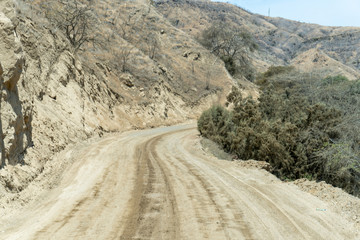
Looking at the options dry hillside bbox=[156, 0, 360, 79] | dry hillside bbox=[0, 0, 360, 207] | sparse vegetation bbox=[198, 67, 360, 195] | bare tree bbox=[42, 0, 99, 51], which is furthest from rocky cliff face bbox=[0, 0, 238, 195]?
dry hillside bbox=[156, 0, 360, 79]

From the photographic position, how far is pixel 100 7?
52312 mm

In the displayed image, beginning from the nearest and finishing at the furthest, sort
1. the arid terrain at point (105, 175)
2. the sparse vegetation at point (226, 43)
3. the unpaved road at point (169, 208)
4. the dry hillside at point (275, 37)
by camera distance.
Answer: the unpaved road at point (169, 208) → the arid terrain at point (105, 175) → the sparse vegetation at point (226, 43) → the dry hillside at point (275, 37)

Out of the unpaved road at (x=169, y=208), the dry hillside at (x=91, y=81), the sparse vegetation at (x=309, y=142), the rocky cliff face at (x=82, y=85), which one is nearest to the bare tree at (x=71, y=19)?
the dry hillside at (x=91, y=81)

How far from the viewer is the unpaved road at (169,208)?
20.2 ft

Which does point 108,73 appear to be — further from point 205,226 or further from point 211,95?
point 205,226

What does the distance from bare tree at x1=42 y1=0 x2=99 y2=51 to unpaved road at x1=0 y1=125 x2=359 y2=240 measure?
1865 cm

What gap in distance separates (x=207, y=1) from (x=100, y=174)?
480ft

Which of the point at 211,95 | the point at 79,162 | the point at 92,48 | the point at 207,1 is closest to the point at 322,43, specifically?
the point at 207,1

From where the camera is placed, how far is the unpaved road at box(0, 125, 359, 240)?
6.16m

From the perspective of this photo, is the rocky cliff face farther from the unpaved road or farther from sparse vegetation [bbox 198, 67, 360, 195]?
sparse vegetation [bbox 198, 67, 360, 195]

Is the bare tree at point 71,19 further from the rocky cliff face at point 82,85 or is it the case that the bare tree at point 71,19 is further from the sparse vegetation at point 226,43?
the sparse vegetation at point 226,43

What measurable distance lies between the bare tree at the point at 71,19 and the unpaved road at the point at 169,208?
18.7m

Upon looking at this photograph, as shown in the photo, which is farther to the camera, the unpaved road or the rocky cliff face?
the rocky cliff face

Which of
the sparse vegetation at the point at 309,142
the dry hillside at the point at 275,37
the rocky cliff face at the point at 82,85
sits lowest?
the sparse vegetation at the point at 309,142
